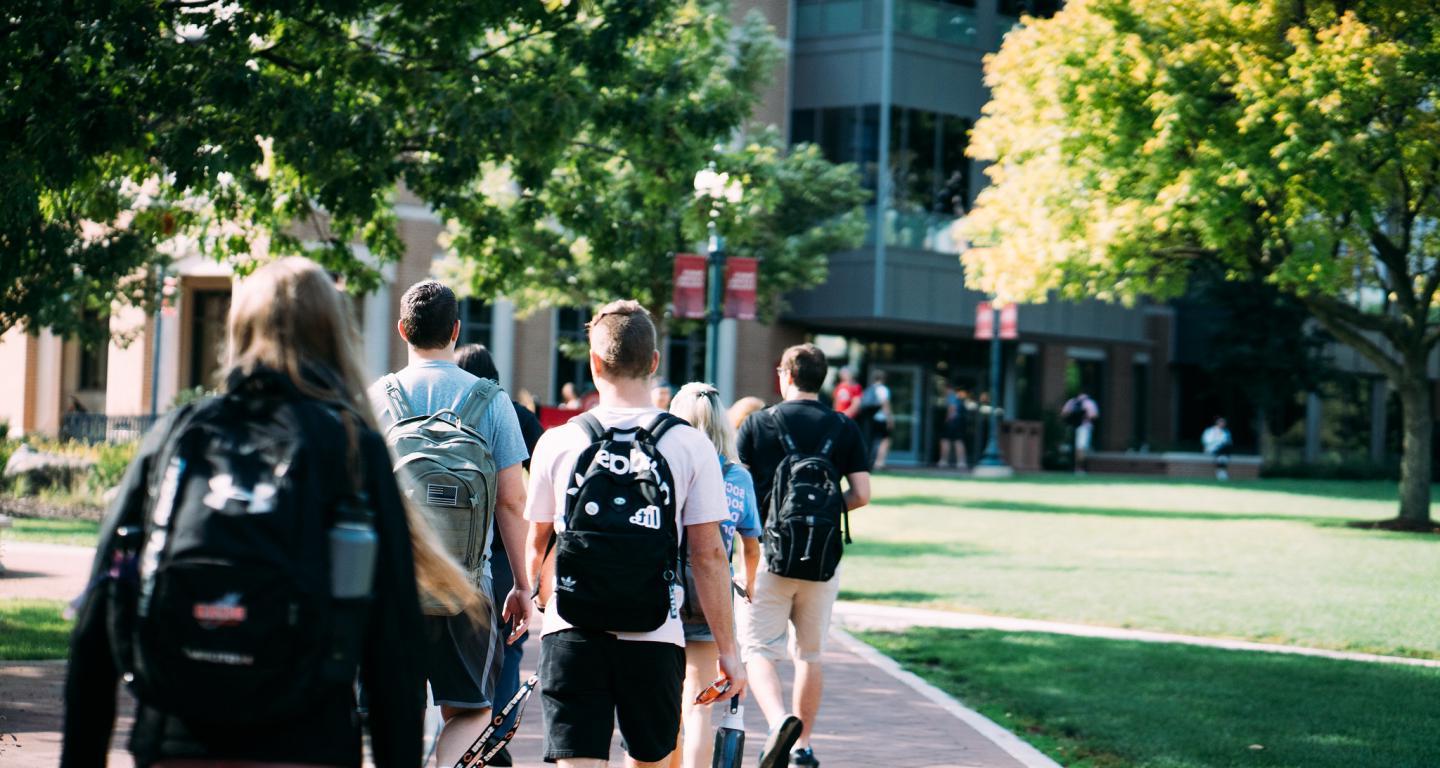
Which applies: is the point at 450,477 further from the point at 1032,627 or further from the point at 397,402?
the point at 1032,627

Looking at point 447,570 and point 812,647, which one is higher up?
point 447,570

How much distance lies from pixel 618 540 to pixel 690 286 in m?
10.7

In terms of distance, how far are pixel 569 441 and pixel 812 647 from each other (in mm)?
2750

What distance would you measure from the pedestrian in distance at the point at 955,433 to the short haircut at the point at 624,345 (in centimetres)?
3404

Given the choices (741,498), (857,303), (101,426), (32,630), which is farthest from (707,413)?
(857,303)

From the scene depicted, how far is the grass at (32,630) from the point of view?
9094 millimetres

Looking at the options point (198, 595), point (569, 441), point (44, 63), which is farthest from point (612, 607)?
point (44, 63)

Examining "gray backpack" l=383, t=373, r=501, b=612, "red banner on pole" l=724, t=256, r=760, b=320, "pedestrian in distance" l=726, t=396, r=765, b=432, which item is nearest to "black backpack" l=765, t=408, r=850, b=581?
"pedestrian in distance" l=726, t=396, r=765, b=432

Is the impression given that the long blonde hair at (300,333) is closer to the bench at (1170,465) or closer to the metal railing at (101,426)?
the metal railing at (101,426)

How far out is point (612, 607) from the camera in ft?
14.0

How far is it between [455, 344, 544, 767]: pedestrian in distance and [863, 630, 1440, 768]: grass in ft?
8.94

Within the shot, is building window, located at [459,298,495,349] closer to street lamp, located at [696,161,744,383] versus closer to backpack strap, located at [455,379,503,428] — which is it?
street lamp, located at [696,161,744,383]

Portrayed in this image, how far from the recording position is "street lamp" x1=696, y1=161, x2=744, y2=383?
13.8 meters

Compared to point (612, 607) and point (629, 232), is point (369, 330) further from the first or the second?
point (612, 607)
